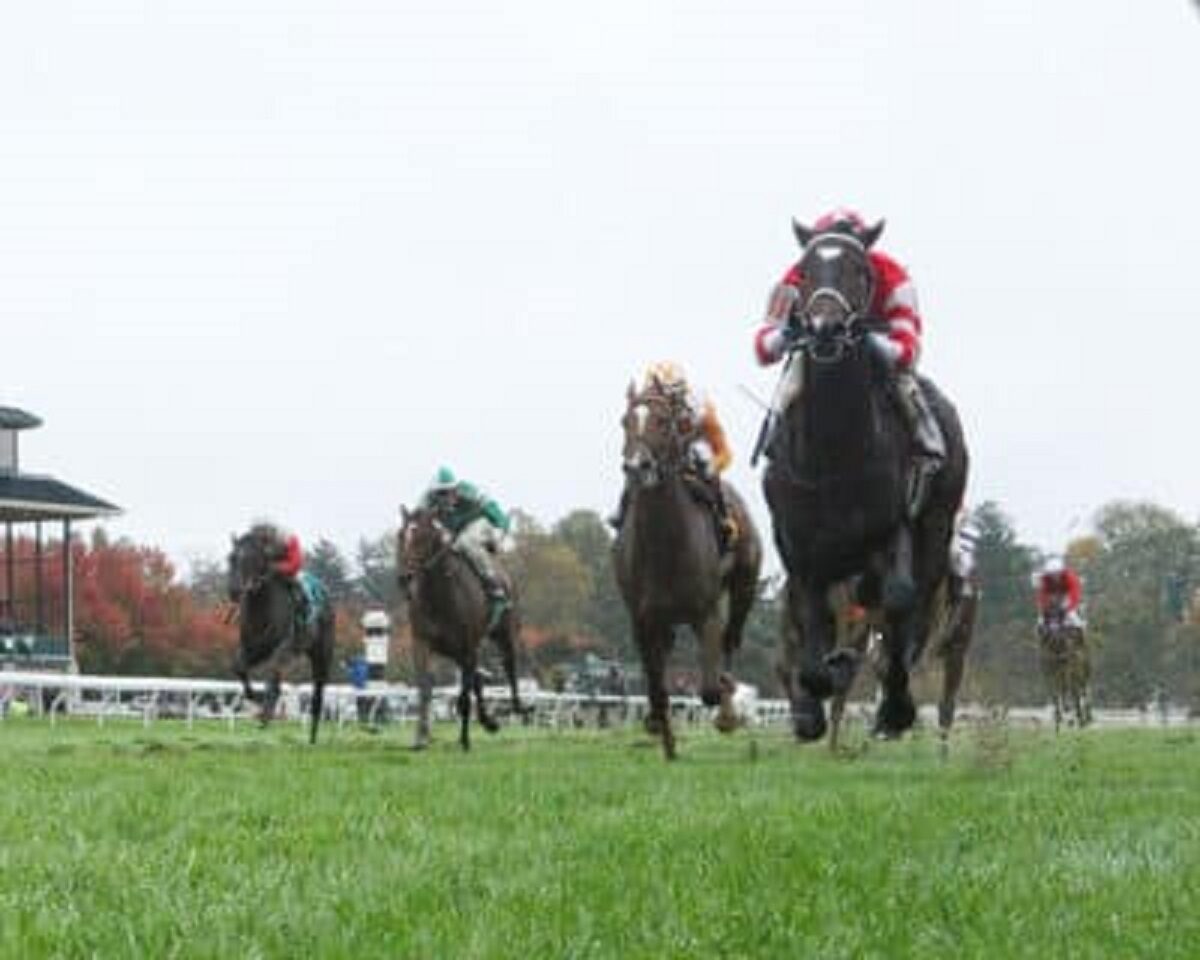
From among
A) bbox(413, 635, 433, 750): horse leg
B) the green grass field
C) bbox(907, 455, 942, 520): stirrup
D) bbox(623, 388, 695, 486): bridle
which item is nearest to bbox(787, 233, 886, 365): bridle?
bbox(907, 455, 942, 520): stirrup

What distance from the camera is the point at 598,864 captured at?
710 centimetres

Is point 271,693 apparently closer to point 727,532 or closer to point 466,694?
point 466,694

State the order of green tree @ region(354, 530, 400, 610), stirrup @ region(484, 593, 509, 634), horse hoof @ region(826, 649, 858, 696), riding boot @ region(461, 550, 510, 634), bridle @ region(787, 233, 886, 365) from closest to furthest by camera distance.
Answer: bridle @ region(787, 233, 886, 365) < horse hoof @ region(826, 649, 858, 696) < riding boot @ region(461, 550, 510, 634) < stirrup @ region(484, 593, 509, 634) < green tree @ region(354, 530, 400, 610)

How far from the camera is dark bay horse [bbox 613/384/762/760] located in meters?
16.6

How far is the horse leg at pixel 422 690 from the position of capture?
870 inches

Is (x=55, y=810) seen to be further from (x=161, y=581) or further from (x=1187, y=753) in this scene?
(x=161, y=581)

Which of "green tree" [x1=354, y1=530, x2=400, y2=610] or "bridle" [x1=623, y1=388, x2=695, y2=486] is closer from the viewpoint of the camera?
"bridle" [x1=623, y1=388, x2=695, y2=486]

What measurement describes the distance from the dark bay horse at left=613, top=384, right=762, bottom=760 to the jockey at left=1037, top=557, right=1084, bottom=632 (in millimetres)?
18607

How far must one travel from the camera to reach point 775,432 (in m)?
11.9

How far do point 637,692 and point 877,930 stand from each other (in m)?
58.3

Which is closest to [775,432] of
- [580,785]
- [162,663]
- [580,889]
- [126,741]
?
Result: [580,785]

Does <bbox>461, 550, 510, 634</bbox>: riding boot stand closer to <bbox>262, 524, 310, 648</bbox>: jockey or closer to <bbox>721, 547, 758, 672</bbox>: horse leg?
<bbox>262, 524, 310, 648</bbox>: jockey

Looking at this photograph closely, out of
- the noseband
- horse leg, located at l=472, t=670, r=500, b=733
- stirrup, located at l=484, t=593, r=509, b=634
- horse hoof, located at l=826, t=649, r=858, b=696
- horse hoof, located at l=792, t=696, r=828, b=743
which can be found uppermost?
the noseband

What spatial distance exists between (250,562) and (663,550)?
32.6 feet
